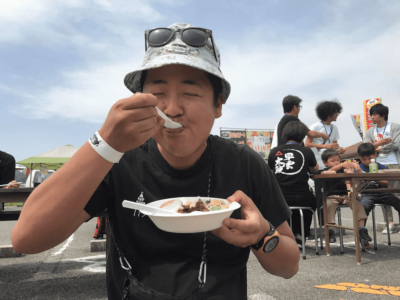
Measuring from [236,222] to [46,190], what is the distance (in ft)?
2.00

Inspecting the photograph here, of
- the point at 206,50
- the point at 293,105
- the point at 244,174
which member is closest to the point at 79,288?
the point at 244,174

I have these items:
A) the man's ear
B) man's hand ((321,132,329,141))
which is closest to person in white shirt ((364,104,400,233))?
man's hand ((321,132,329,141))

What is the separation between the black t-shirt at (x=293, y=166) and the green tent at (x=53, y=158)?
38.4ft

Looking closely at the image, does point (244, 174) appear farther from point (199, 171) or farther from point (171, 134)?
point (171, 134)

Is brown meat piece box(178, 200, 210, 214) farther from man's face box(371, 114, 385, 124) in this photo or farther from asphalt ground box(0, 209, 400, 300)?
man's face box(371, 114, 385, 124)

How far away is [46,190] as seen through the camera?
97 centimetres

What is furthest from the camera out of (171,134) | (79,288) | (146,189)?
(79,288)

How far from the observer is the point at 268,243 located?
1.19 metres

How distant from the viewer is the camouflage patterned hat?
47.8 inches

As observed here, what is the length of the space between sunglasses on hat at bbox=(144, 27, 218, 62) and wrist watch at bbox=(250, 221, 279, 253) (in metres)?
0.82

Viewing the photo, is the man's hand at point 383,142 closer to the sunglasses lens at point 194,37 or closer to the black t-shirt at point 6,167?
the sunglasses lens at point 194,37

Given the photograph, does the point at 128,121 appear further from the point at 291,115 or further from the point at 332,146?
the point at 332,146

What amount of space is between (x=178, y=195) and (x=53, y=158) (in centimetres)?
1550

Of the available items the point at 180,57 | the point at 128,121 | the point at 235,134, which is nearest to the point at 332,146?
the point at 180,57
